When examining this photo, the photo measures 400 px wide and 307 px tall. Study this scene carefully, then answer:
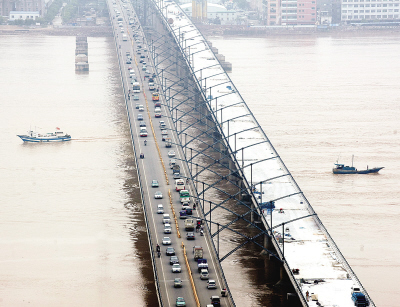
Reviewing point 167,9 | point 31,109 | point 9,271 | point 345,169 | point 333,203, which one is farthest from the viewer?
point 167,9

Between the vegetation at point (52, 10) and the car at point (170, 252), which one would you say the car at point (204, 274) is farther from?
the vegetation at point (52, 10)

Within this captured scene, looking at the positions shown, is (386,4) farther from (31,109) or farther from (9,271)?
(9,271)

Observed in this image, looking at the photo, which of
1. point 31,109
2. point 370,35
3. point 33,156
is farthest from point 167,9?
point 33,156

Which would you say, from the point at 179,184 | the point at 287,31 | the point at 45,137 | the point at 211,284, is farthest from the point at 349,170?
the point at 287,31

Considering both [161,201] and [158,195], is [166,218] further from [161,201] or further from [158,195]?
[158,195]

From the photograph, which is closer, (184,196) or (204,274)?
(204,274)

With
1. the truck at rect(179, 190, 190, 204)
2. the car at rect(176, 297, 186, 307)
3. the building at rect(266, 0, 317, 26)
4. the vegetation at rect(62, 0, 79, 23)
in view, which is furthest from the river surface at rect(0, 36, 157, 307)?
the building at rect(266, 0, 317, 26)

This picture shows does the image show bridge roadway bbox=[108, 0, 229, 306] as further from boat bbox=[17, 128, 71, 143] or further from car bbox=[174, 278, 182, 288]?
boat bbox=[17, 128, 71, 143]
